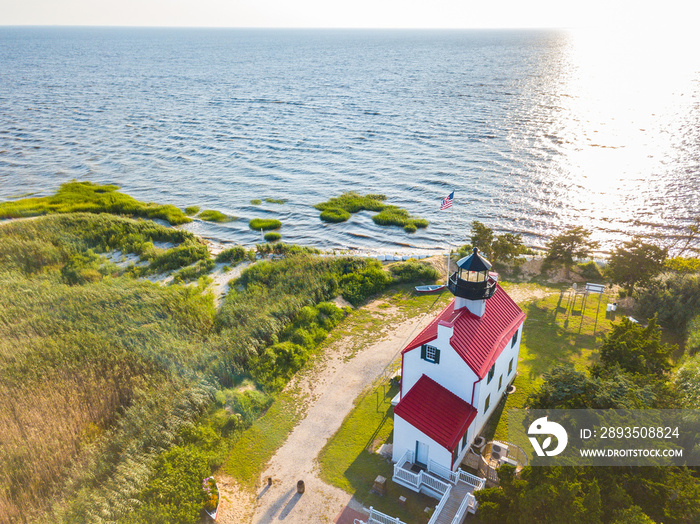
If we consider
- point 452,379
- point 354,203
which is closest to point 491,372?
point 452,379

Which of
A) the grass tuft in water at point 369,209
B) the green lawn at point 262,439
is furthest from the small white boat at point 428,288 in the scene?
the grass tuft in water at point 369,209

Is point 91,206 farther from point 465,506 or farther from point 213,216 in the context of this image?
point 465,506

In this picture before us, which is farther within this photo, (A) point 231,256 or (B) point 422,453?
(A) point 231,256

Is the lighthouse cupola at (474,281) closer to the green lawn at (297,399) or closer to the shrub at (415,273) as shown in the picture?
the green lawn at (297,399)

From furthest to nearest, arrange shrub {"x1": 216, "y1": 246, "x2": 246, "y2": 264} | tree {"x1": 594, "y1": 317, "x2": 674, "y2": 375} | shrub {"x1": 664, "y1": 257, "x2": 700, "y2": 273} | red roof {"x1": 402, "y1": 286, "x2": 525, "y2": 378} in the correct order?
shrub {"x1": 216, "y1": 246, "x2": 246, "y2": 264}, shrub {"x1": 664, "y1": 257, "x2": 700, "y2": 273}, tree {"x1": 594, "y1": 317, "x2": 674, "y2": 375}, red roof {"x1": 402, "y1": 286, "x2": 525, "y2": 378}

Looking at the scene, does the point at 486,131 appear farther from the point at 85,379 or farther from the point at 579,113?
the point at 85,379

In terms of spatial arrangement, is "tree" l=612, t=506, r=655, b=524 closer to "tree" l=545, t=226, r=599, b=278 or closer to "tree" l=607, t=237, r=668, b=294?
"tree" l=607, t=237, r=668, b=294

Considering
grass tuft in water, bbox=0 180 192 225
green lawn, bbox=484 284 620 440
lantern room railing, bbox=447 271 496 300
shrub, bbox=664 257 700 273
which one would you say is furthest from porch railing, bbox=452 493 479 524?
grass tuft in water, bbox=0 180 192 225
